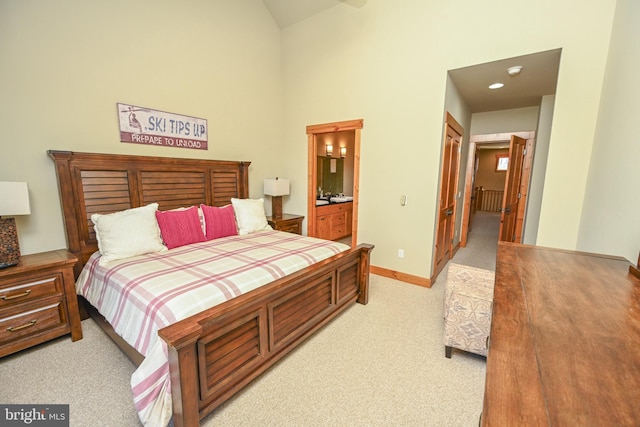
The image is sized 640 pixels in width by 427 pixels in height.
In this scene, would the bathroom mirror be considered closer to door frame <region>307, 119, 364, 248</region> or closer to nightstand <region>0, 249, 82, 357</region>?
door frame <region>307, 119, 364, 248</region>

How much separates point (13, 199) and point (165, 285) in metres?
1.46

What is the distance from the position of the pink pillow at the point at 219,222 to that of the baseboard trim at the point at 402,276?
2.01 metres

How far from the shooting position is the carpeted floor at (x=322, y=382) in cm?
159

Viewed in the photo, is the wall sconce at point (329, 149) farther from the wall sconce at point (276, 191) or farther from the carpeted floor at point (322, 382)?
the carpeted floor at point (322, 382)

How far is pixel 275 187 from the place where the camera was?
13.4 feet

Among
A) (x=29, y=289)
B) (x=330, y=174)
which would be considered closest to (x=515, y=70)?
(x=330, y=174)

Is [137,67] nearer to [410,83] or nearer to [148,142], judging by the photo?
[148,142]

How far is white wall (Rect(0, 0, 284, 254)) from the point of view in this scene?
7.44ft

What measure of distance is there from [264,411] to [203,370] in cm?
48

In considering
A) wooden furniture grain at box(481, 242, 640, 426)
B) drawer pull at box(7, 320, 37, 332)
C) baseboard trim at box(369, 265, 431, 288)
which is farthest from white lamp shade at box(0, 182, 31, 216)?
baseboard trim at box(369, 265, 431, 288)

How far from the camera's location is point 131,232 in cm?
240

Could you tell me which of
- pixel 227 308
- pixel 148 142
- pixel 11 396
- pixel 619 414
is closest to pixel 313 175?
pixel 148 142

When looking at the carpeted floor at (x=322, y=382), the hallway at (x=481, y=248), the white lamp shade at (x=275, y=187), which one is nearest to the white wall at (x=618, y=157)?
the carpeted floor at (x=322, y=382)

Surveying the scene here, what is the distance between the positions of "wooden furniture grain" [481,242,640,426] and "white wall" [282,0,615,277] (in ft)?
6.31
